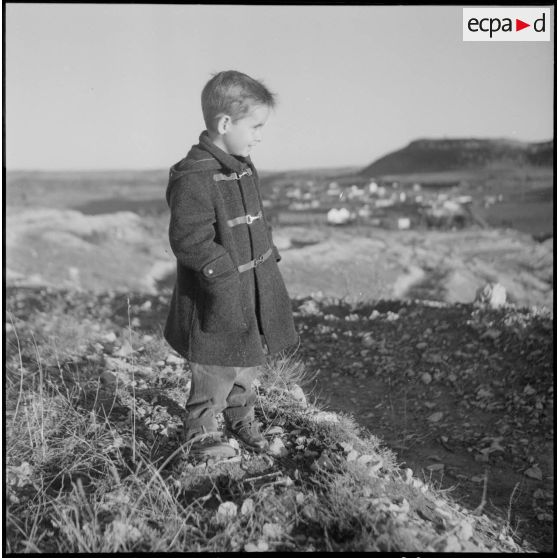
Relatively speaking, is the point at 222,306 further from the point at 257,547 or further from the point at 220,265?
the point at 257,547

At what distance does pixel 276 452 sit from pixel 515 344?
1766mm

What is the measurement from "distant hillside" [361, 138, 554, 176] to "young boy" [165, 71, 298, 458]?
3225mm

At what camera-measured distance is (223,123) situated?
196 cm

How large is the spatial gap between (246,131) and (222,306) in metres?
0.59

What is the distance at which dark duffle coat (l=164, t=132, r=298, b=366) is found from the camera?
1.90m

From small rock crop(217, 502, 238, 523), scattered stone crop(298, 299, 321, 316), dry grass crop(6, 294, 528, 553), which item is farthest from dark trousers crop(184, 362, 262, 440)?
scattered stone crop(298, 299, 321, 316)

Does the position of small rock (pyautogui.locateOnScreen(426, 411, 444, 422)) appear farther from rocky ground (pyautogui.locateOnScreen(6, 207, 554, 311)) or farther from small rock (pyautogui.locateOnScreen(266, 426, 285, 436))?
rocky ground (pyautogui.locateOnScreen(6, 207, 554, 311))

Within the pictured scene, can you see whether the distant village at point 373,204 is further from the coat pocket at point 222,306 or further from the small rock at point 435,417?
the coat pocket at point 222,306

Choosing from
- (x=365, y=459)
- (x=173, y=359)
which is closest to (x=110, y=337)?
(x=173, y=359)

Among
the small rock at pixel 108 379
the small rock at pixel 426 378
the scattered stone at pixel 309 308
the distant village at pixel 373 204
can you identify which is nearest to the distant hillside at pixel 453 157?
the distant village at pixel 373 204

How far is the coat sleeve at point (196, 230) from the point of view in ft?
6.17

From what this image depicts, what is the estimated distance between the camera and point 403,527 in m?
1.74

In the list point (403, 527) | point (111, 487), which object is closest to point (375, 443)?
point (403, 527)

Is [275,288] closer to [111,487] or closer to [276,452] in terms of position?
[276,452]
